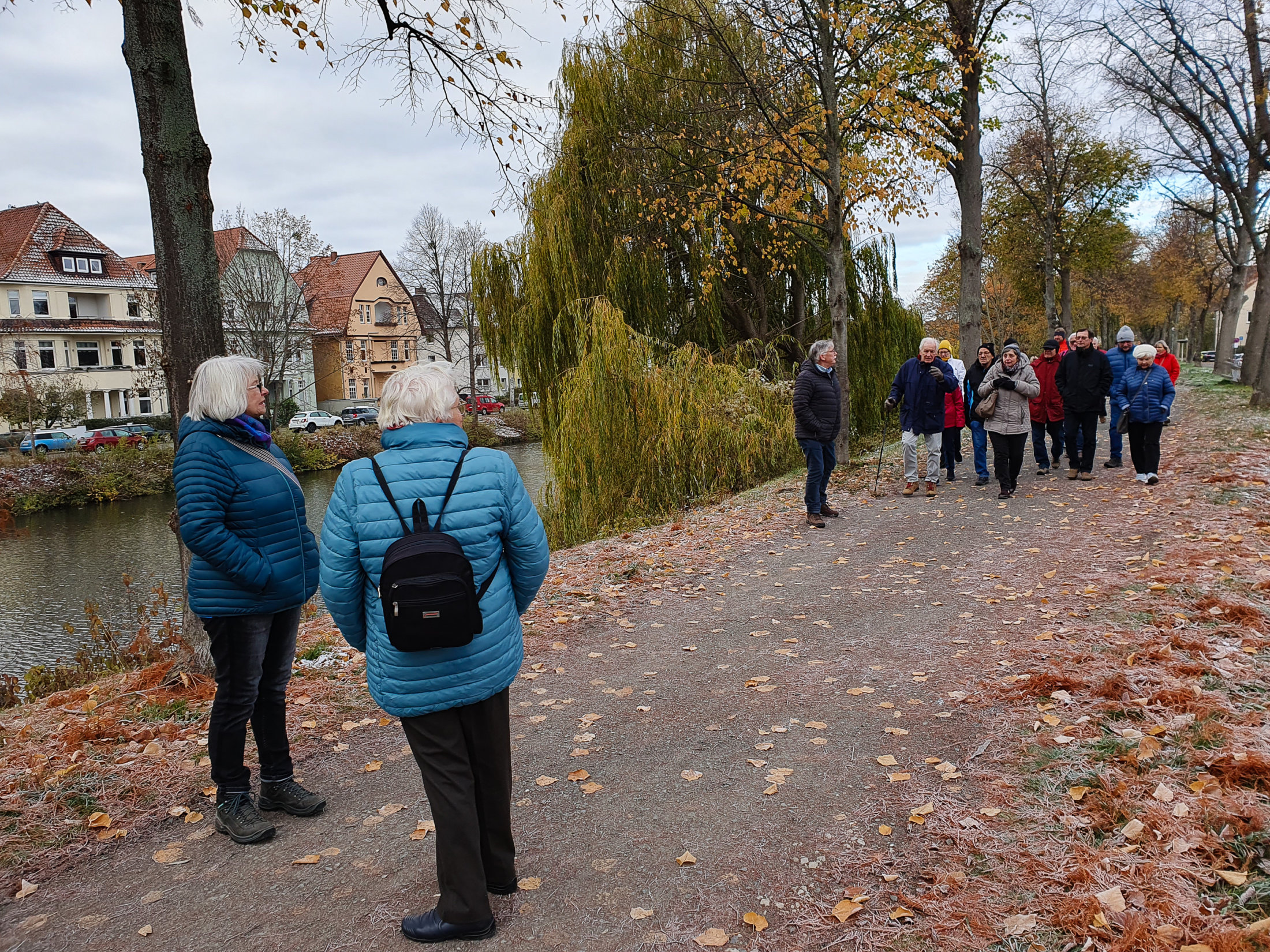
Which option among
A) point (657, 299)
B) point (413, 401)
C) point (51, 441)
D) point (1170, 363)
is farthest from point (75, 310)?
point (413, 401)

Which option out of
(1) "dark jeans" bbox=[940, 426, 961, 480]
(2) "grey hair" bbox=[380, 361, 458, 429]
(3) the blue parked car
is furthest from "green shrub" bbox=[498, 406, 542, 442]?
(2) "grey hair" bbox=[380, 361, 458, 429]

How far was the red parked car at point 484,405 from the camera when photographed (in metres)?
46.2

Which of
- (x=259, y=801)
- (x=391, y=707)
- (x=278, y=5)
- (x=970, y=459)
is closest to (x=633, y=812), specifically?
(x=391, y=707)

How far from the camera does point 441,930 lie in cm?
284

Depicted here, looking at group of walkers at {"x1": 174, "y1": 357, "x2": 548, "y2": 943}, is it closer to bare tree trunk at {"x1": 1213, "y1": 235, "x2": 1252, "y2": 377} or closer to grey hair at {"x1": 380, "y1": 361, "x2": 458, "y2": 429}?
grey hair at {"x1": 380, "y1": 361, "x2": 458, "y2": 429}

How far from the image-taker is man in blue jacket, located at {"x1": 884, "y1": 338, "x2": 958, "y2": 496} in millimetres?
10406

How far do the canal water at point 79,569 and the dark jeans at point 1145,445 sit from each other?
812 centimetres

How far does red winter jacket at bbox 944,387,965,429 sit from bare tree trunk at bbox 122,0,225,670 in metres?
9.02

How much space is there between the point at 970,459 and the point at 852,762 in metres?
10.6

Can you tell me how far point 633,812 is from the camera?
368 centimetres

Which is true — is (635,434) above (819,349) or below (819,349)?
below

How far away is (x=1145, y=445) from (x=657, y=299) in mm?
8549

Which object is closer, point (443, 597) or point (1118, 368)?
point (443, 597)

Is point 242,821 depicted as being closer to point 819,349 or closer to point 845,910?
point 845,910
